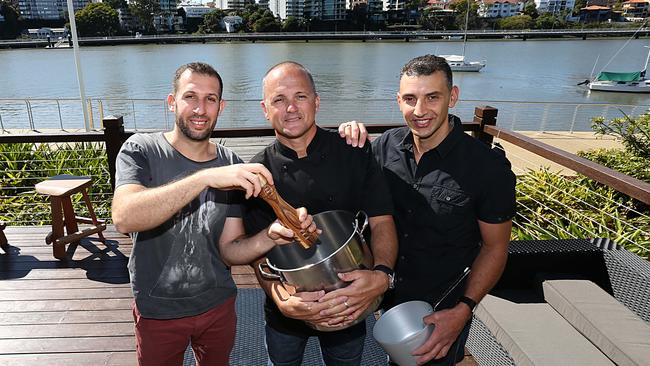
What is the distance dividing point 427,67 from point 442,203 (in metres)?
0.56

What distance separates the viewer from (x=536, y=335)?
2221 millimetres

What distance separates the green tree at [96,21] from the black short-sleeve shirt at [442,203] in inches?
3229

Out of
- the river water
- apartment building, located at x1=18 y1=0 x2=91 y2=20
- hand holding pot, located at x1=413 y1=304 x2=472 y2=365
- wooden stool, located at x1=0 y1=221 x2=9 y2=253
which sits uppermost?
apartment building, located at x1=18 y1=0 x2=91 y2=20

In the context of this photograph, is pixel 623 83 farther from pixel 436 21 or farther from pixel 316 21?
pixel 316 21

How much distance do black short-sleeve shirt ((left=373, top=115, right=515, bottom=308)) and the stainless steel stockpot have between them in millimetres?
252

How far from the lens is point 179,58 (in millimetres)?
51406

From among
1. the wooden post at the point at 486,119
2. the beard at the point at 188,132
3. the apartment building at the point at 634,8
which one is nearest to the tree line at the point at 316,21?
the apartment building at the point at 634,8

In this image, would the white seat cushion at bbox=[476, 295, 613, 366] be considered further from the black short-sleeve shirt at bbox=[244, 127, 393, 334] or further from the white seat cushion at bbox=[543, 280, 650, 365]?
the black short-sleeve shirt at bbox=[244, 127, 393, 334]

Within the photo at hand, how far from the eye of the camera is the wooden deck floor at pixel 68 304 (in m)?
2.45

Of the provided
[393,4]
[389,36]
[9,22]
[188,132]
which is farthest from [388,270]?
[393,4]

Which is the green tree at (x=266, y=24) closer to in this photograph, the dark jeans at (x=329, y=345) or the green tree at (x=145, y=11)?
the green tree at (x=145, y=11)

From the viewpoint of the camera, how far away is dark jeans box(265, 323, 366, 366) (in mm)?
1746

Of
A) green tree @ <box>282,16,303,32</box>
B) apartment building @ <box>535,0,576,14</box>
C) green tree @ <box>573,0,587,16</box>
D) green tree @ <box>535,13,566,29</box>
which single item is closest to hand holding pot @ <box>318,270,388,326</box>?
green tree @ <box>282,16,303,32</box>

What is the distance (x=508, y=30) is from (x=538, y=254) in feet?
318
